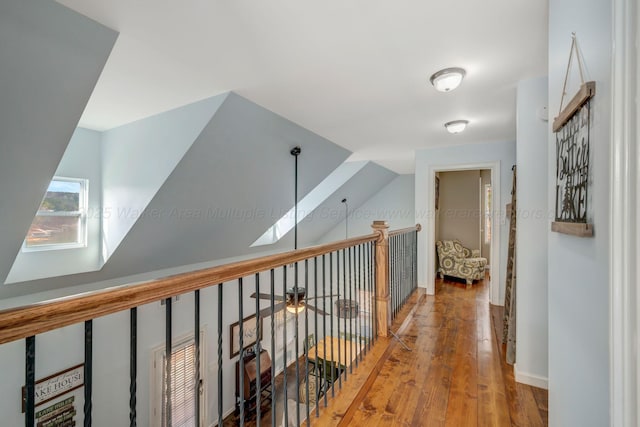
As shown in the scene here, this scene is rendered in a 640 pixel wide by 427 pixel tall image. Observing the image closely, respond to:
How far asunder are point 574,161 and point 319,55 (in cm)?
154

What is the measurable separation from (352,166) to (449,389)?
→ 4422 mm

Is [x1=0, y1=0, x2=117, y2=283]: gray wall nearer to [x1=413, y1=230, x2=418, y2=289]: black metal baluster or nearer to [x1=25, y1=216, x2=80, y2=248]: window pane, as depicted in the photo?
[x1=25, y1=216, x2=80, y2=248]: window pane

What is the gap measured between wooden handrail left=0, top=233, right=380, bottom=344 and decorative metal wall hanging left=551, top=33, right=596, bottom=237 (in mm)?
1120

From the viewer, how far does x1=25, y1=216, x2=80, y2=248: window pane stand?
2.97 metres

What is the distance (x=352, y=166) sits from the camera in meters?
5.89

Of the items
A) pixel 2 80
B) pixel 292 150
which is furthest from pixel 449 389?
pixel 2 80

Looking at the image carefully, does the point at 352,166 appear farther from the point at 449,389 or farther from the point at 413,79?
the point at 449,389

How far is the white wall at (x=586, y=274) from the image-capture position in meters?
0.75

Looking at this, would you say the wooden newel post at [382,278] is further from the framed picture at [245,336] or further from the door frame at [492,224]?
the framed picture at [245,336]

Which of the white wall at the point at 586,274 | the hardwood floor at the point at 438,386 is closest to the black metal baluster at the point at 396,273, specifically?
the hardwood floor at the point at 438,386

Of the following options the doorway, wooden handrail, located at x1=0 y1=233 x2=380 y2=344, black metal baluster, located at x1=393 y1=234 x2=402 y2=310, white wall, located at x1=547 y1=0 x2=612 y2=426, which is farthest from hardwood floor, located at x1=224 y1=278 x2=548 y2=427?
the doorway

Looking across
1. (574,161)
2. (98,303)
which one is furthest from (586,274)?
(98,303)

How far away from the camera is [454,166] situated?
4.48 metres

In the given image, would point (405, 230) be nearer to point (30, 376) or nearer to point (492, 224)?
point (492, 224)
